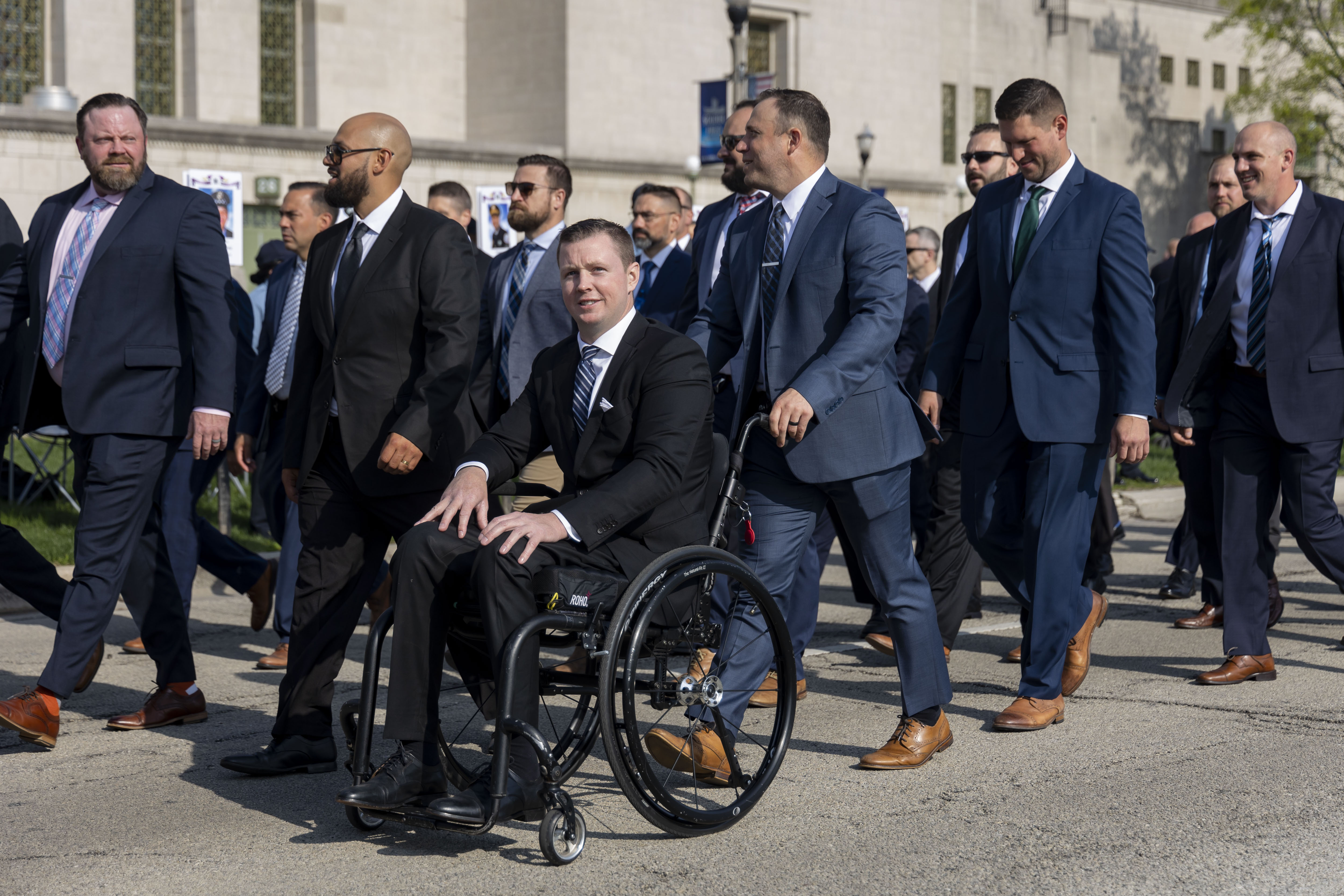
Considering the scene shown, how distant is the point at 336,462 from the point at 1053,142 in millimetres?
2693

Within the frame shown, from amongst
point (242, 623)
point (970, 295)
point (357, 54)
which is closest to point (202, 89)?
point (357, 54)

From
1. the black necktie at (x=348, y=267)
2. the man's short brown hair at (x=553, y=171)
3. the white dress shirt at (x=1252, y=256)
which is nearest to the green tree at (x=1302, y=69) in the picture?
the white dress shirt at (x=1252, y=256)

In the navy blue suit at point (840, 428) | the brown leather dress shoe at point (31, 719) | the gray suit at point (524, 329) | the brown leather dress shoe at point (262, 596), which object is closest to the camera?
the navy blue suit at point (840, 428)

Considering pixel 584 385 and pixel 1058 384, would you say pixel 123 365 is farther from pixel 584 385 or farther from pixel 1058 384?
pixel 1058 384

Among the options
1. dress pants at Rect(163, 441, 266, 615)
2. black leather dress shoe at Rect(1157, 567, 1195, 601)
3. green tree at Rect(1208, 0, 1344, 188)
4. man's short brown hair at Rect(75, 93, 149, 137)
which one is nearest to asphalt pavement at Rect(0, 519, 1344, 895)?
dress pants at Rect(163, 441, 266, 615)

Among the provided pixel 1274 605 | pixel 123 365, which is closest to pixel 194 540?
pixel 123 365

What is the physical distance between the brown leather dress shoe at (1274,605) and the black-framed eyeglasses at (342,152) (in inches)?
184

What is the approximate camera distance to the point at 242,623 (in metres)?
8.07

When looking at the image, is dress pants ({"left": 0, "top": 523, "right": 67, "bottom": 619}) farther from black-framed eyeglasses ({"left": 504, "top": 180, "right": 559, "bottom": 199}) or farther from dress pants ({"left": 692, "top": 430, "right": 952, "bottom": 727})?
dress pants ({"left": 692, "top": 430, "right": 952, "bottom": 727})

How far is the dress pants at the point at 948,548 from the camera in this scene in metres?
6.89

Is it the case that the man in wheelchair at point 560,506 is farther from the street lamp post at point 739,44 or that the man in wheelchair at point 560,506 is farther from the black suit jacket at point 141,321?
the street lamp post at point 739,44

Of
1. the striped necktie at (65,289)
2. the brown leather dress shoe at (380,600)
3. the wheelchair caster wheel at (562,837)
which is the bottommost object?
the wheelchair caster wheel at (562,837)

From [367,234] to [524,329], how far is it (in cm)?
177

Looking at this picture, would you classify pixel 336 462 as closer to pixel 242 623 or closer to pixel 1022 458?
pixel 1022 458
